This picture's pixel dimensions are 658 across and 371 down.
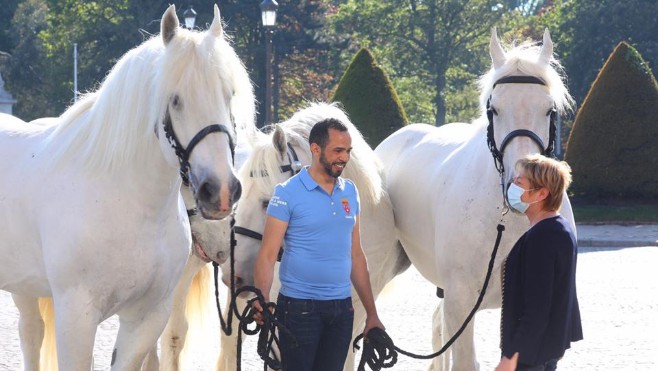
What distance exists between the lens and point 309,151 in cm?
611

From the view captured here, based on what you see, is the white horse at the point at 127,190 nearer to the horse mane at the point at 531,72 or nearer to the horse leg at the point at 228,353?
the horse mane at the point at 531,72

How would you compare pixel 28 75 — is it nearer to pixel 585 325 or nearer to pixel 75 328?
pixel 585 325

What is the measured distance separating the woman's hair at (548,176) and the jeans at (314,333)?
1.09m

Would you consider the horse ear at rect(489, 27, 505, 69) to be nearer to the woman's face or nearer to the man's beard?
the man's beard

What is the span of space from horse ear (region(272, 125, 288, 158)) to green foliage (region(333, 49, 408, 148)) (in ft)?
53.2

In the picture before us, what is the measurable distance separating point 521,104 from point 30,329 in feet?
10.5

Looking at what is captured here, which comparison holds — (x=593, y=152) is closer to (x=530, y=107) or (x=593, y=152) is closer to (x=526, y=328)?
(x=530, y=107)

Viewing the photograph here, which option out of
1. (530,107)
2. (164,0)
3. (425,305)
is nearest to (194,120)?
(530,107)

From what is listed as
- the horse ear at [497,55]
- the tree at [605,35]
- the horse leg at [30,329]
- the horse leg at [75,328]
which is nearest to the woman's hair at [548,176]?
the horse ear at [497,55]

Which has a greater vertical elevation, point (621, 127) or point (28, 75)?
point (28, 75)

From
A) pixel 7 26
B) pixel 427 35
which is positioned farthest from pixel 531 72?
pixel 7 26

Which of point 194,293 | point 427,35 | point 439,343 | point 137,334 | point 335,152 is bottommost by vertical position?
point 439,343

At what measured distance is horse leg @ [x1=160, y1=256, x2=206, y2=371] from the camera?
702 centimetres

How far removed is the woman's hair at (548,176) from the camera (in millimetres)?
4160
